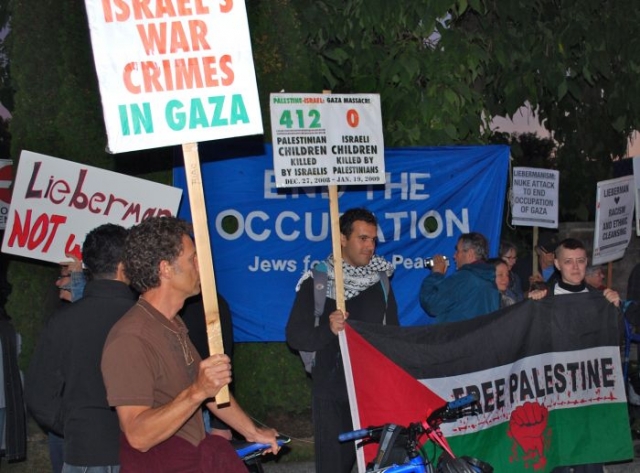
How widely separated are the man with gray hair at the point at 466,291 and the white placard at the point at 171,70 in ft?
10.9

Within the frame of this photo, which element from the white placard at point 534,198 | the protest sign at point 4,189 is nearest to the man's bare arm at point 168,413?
the white placard at point 534,198

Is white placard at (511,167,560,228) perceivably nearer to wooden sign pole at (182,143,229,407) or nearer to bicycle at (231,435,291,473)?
bicycle at (231,435,291,473)

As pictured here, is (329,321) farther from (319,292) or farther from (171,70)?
(171,70)

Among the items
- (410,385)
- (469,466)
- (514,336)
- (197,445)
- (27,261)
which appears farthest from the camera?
(27,261)

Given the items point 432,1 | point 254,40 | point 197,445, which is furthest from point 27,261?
point 197,445

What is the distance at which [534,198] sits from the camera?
36.0 feet

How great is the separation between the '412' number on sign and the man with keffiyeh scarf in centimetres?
85

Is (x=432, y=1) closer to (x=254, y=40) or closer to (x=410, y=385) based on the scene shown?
(x=254, y=40)

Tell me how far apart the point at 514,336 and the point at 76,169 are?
329 centimetres

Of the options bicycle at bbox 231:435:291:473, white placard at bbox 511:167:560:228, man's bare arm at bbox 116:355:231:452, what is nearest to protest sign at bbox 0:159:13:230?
white placard at bbox 511:167:560:228

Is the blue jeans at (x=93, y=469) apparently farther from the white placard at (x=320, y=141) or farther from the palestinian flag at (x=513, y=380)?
the white placard at (x=320, y=141)

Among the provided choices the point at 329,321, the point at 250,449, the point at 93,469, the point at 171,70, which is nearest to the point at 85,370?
the point at 93,469

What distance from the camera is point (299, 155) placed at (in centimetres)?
716

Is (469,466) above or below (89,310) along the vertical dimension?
below
